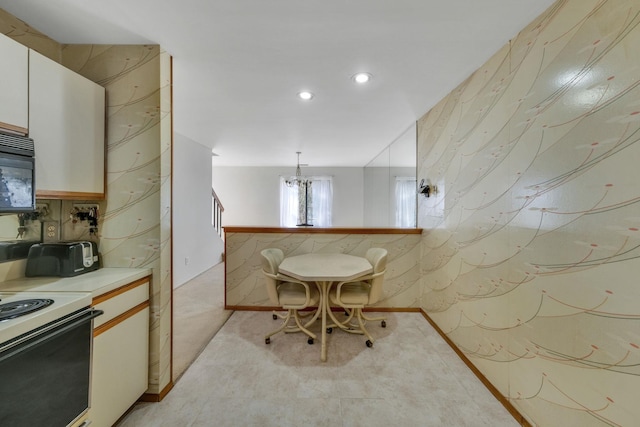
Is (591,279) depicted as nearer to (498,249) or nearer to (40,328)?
(498,249)

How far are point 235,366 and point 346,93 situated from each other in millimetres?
2637

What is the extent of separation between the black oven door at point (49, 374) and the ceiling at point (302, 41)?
1.68m

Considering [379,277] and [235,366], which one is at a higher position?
[379,277]

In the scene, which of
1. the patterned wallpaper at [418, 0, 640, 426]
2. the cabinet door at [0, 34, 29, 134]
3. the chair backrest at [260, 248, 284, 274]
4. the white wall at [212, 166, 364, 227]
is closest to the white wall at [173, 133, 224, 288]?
the white wall at [212, 166, 364, 227]

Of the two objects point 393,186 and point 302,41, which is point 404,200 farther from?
point 302,41

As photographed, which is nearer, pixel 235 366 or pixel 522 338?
pixel 522 338

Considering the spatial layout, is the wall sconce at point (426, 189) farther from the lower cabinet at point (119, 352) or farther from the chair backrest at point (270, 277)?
the lower cabinet at point (119, 352)

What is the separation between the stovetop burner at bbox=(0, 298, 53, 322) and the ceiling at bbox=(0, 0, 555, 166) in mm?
1572

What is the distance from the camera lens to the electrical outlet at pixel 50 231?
5.28 feet

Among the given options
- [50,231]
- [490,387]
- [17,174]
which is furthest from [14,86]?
[490,387]

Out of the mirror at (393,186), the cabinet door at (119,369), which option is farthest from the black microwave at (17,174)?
the mirror at (393,186)

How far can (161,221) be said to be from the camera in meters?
1.70

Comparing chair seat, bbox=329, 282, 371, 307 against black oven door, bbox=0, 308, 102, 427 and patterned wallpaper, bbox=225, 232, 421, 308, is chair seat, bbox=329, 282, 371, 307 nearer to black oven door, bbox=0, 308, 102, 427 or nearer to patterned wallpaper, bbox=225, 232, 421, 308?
patterned wallpaper, bbox=225, 232, 421, 308

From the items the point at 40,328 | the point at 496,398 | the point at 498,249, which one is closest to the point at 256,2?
the point at 40,328
